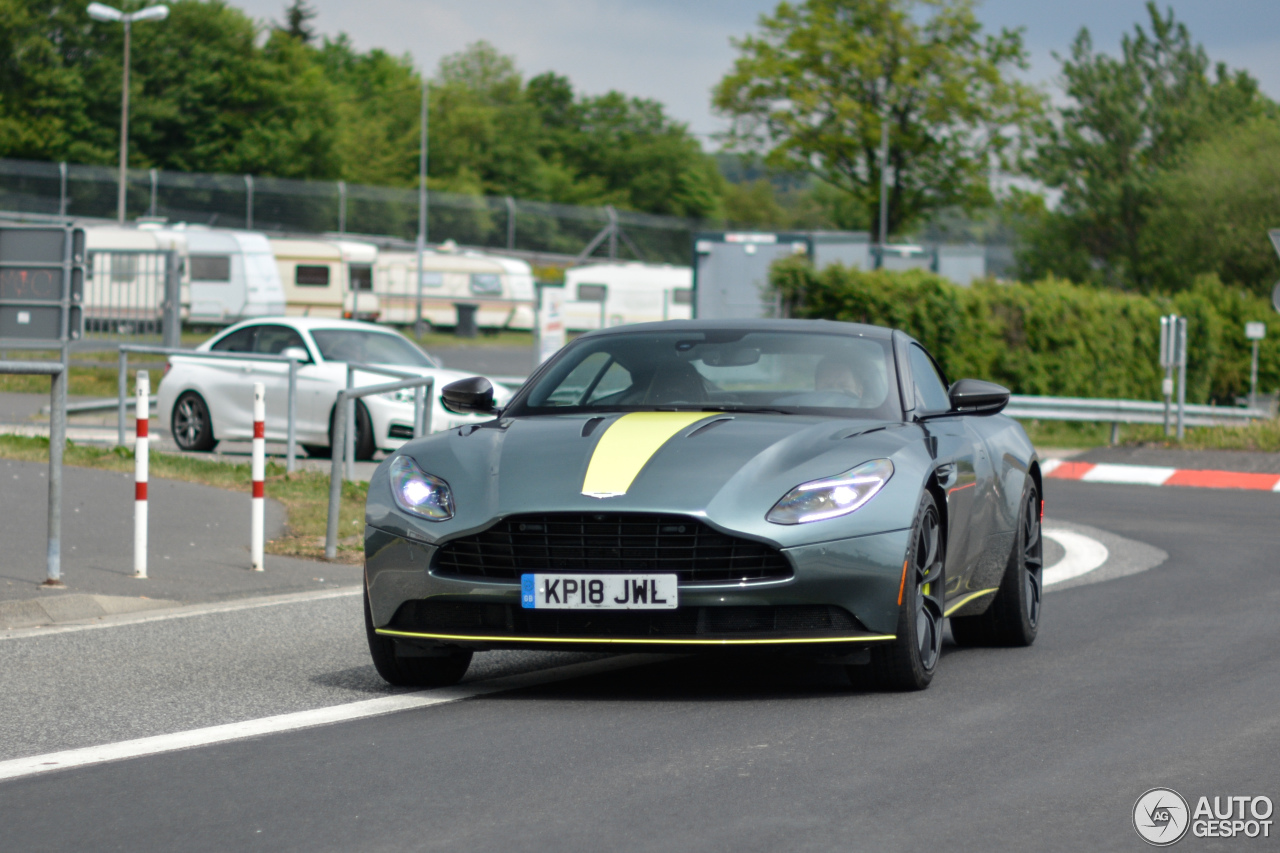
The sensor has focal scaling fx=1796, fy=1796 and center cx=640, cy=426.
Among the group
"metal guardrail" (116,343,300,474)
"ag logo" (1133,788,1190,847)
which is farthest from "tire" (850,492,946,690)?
"metal guardrail" (116,343,300,474)

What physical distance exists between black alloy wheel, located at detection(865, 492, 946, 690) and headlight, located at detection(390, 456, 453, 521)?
158 cm

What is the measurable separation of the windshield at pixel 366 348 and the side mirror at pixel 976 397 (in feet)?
37.9

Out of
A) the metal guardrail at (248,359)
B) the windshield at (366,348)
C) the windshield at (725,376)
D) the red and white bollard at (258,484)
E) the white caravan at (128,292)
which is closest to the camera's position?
the windshield at (725,376)

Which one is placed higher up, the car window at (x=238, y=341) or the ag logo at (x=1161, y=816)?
the car window at (x=238, y=341)

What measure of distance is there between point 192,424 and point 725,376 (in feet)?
42.9

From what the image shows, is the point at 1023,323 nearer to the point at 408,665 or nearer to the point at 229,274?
the point at 408,665

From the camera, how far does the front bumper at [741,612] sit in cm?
598

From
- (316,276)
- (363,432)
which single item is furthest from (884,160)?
(363,432)

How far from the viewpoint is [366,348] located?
62.1ft

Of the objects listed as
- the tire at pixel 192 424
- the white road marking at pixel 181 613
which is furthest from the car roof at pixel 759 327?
the tire at pixel 192 424

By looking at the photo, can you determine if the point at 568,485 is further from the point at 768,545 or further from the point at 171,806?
the point at 171,806

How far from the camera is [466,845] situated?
430 cm

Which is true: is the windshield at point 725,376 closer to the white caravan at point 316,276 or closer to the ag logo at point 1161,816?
the ag logo at point 1161,816

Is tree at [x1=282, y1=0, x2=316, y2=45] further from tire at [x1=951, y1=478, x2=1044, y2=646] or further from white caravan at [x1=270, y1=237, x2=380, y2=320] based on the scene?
tire at [x1=951, y1=478, x2=1044, y2=646]
